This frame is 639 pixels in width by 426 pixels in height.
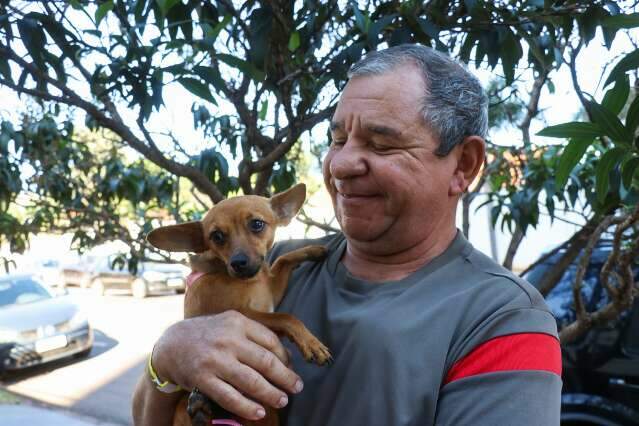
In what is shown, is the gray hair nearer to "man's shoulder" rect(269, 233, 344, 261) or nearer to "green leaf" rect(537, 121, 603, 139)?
"green leaf" rect(537, 121, 603, 139)

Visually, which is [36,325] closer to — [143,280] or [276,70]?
[143,280]

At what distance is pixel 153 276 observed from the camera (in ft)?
63.7

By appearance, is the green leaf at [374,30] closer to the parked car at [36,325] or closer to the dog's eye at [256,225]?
the dog's eye at [256,225]

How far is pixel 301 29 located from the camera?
266cm

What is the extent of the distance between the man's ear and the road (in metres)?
7.66

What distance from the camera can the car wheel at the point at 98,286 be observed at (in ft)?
67.7

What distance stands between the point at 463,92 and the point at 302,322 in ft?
2.92

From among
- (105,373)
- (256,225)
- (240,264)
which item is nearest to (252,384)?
(240,264)

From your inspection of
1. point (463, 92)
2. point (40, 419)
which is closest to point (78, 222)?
point (463, 92)

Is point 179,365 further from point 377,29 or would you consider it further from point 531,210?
point 531,210

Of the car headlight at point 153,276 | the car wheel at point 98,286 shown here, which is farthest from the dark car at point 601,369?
the car wheel at point 98,286

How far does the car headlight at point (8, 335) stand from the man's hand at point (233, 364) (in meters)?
10.1

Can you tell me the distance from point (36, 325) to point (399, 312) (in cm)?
1086

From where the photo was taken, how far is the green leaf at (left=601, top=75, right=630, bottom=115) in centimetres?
146
